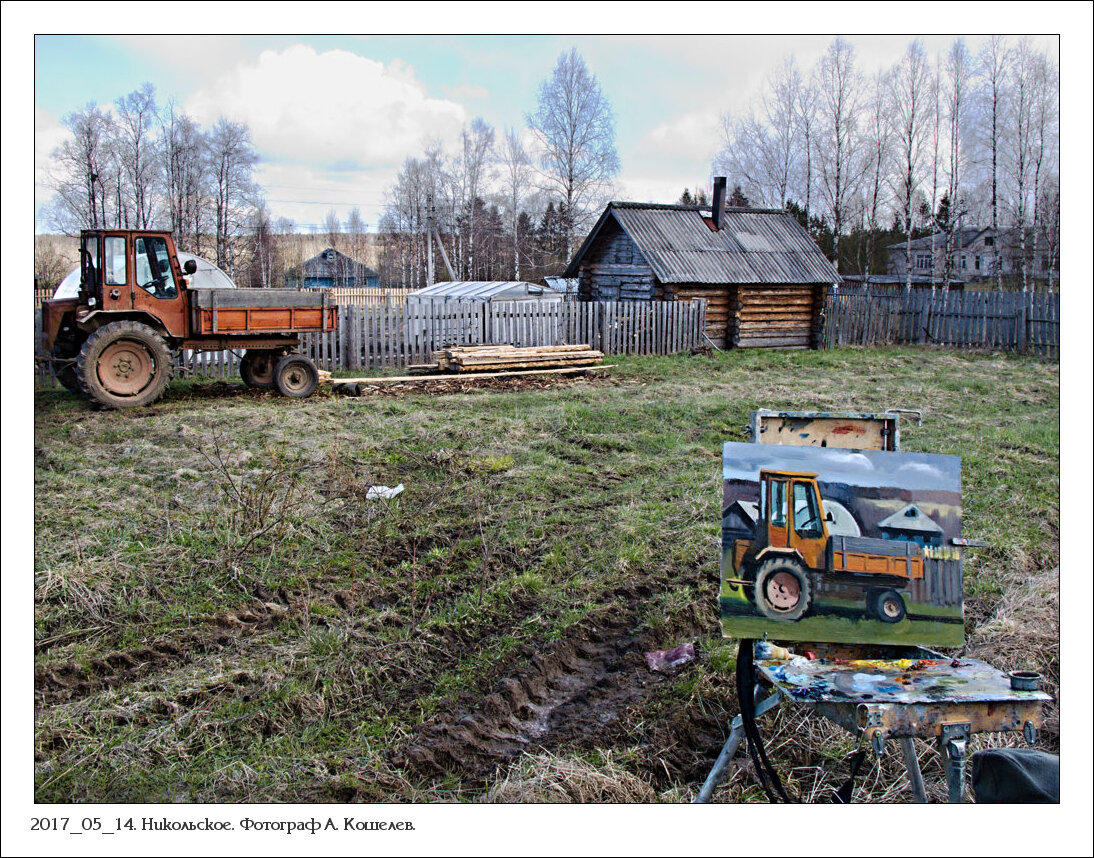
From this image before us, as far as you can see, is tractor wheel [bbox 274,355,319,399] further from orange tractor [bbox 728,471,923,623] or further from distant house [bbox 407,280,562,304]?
distant house [bbox 407,280,562,304]

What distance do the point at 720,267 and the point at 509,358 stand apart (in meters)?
8.20

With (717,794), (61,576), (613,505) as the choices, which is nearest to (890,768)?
(717,794)

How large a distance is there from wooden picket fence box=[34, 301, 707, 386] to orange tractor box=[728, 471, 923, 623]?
13.7 meters

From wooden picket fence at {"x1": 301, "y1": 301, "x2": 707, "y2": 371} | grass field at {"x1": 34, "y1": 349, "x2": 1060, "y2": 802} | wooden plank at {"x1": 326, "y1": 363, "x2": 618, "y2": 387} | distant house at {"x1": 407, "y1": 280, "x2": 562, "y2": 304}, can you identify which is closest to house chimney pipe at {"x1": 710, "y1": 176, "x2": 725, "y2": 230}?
wooden picket fence at {"x1": 301, "y1": 301, "x2": 707, "y2": 371}

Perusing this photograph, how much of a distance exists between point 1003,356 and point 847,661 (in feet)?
67.1

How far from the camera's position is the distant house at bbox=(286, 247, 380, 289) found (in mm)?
52250

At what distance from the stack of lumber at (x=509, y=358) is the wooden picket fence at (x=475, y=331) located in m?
1.02

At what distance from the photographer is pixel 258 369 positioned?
1416 cm

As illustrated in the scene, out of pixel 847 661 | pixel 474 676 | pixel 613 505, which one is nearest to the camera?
pixel 847 661

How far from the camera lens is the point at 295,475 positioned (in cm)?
841

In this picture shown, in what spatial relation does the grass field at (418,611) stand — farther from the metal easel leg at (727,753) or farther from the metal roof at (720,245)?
the metal roof at (720,245)

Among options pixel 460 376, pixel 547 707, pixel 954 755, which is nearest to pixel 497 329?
pixel 460 376

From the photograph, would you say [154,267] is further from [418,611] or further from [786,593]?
[786,593]

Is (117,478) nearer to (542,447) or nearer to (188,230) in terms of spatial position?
(542,447)
